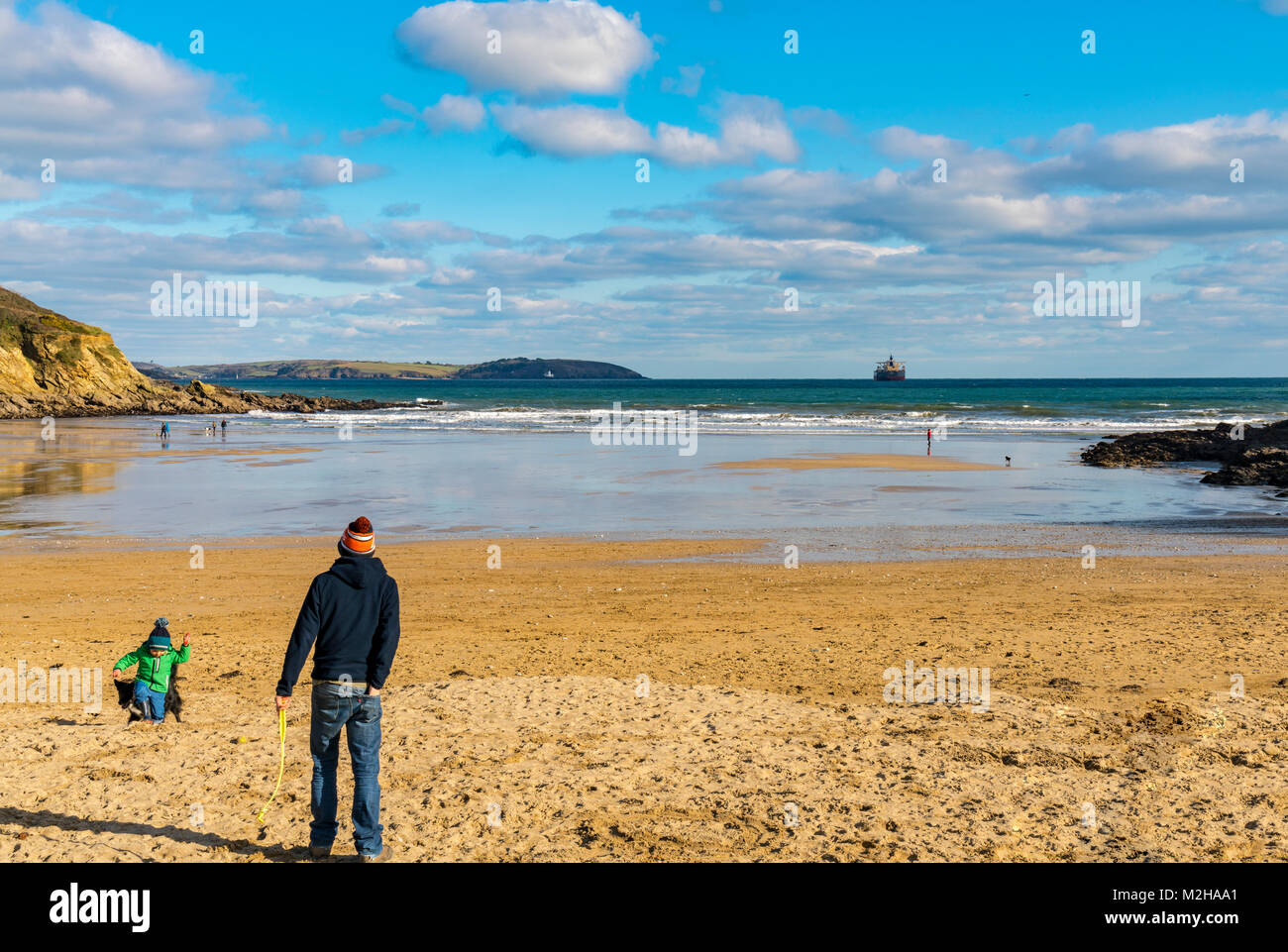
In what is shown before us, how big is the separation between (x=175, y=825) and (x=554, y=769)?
274 cm

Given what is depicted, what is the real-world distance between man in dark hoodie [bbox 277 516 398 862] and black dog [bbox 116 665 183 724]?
11.9 feet

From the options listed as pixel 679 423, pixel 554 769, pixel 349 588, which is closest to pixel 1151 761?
pixel 554 769

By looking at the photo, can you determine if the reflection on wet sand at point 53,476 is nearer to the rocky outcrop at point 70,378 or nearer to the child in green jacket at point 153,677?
the child in green jacket at point 153,677

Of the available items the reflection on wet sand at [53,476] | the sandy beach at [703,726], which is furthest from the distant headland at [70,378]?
the sandy beach at [703,726]

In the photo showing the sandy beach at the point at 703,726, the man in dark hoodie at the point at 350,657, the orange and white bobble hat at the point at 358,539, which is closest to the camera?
the man in dark hoodie at the point at 350,657

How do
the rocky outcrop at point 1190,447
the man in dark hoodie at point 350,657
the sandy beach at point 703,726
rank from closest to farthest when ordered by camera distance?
the man in dark hoodie at point 350,657 → the sandy beach at point 703,726 → the rocky outcrop at point 1190,447

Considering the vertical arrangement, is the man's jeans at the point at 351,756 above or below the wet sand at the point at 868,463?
below

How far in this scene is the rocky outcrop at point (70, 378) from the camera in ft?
250

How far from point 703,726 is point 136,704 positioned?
17.0 feet

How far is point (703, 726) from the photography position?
8.70m

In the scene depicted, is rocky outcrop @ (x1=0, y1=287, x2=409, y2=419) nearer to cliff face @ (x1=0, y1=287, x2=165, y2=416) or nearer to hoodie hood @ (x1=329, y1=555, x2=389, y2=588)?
cliff face @ (x1=0, y1=287, x2=165, y2=416)

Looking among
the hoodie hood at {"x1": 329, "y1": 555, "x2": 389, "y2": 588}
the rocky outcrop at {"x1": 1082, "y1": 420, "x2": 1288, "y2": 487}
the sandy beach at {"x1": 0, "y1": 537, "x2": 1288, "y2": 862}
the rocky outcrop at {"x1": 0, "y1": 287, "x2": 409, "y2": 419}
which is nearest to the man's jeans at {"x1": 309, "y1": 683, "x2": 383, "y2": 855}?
the sandy beach at {"x1": 0, "y1": 537, "x2": 1288, "y2": 862}

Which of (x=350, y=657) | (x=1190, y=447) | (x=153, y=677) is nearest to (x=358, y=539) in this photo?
(x=350, y=657)
